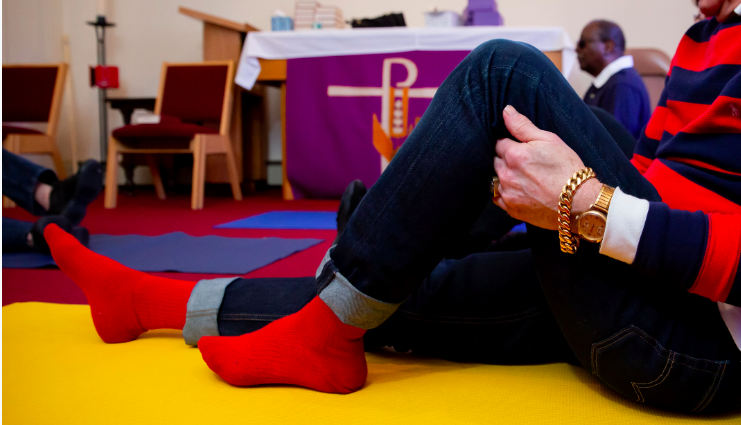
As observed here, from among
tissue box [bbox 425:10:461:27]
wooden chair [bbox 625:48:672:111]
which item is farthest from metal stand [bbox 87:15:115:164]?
wooden chair [bbox 625:48:672:111]

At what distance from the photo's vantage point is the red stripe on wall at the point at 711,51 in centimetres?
57

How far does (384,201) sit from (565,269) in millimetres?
186

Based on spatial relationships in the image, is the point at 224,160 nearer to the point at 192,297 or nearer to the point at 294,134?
the point at 294,134

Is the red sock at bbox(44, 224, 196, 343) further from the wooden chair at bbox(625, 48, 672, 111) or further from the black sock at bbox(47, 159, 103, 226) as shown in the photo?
the wooden chair at bbox(625, 48, 672, 111)

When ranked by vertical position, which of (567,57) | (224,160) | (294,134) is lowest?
(224,160)

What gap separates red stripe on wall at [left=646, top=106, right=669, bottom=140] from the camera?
721mm

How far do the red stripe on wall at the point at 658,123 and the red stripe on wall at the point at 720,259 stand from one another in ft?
1.05

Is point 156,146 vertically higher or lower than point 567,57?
lower

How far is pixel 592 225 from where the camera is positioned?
18.3 inches

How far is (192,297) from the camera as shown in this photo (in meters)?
0.71

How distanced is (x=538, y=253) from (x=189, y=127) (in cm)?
258

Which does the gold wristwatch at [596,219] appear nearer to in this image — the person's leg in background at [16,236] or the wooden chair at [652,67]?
the person's leg in background at [16,236]

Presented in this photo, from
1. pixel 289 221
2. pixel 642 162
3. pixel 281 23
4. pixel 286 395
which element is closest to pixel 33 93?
pixel 281 23

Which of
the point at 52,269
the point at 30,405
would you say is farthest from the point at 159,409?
the point at 52,269
